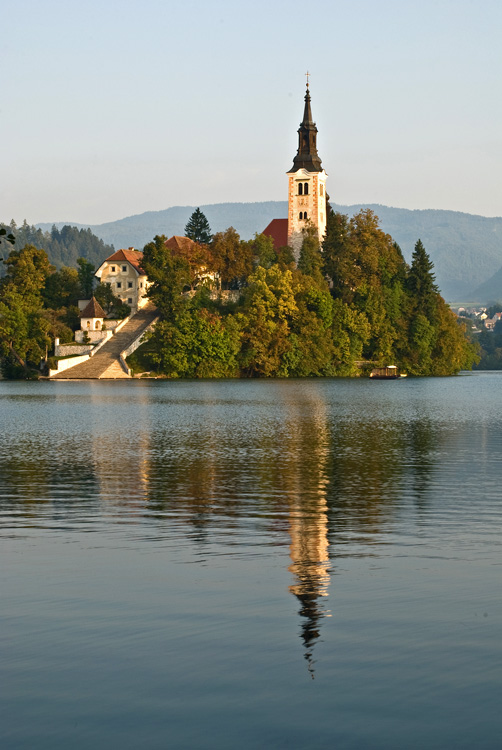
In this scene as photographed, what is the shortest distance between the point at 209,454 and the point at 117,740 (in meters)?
24.6

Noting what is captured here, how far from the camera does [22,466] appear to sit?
2958cm

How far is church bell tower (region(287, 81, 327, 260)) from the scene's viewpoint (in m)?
133

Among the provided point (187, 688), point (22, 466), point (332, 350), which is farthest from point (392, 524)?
point (332, 350)

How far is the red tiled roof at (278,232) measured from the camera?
137750 mm

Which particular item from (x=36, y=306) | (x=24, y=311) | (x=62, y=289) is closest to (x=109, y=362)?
(x=24, y=311)

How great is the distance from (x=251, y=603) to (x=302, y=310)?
96773 millimetres

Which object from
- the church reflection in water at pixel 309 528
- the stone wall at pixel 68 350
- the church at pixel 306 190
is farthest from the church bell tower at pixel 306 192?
the church reflection in water at pixel 309 528

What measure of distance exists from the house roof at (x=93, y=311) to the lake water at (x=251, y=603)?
85.9 metres

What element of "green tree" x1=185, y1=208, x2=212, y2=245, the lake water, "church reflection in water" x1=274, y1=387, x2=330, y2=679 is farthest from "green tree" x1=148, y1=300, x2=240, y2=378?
the lake water

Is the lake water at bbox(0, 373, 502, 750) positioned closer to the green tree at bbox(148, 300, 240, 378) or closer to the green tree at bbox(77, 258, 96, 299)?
the green tree at bbox(148, 300, 240, 378)

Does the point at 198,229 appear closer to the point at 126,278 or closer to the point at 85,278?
the point at 126,278

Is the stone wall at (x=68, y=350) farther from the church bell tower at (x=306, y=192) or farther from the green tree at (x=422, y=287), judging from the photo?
the green tree at (x=422, y=287)

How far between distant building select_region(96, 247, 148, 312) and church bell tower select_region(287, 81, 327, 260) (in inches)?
885

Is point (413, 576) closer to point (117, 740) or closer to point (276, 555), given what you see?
point (276, 555)
